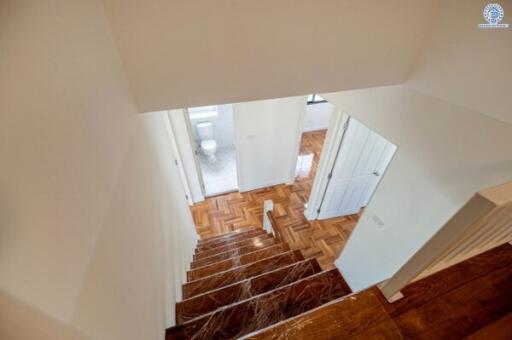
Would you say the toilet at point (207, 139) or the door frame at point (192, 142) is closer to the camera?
the door frame at point (192, 142)

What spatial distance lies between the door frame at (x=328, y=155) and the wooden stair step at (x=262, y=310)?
4.47 feet

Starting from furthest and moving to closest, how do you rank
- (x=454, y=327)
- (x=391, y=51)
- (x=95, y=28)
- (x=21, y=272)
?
(x=391, y=51), (x=454, y=327), (x=95, y=28), (x=21, y=272)

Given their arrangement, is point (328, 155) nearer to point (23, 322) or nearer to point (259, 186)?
point (259, 186)

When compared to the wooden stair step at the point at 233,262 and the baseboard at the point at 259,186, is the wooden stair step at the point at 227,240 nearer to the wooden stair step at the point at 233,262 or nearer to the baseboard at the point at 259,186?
the wooden stair step at the point at 233,262

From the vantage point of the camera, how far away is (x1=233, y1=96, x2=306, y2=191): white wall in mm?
2936

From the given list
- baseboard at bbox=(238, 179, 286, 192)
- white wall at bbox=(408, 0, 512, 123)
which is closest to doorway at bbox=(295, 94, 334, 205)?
baseboard at bbox=(238, 179, 286, 192)

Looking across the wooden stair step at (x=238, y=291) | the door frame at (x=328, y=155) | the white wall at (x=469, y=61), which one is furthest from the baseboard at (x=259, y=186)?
the white wall at (x=469, y=61)

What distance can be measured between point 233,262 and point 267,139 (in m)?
1.90

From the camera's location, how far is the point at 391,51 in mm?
1247

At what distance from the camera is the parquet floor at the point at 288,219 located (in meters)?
2.91

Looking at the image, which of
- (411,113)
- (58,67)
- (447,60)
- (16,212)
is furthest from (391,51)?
(16,212)

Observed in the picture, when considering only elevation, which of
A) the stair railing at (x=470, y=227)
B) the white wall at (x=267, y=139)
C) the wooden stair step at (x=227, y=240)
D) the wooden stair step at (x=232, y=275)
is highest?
the white wall at (x=267, y=139)

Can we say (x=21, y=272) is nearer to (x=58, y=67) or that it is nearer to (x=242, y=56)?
(x=58, y=67)

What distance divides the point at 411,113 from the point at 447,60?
32cm
